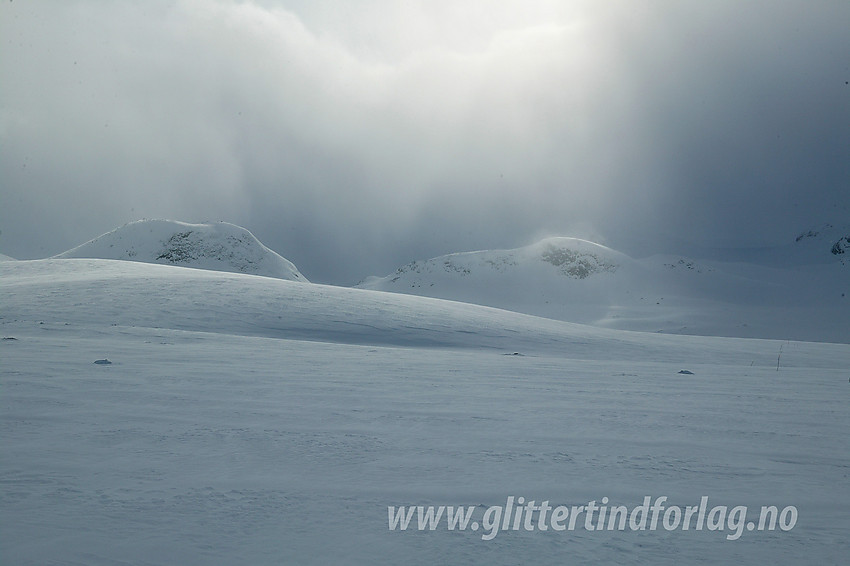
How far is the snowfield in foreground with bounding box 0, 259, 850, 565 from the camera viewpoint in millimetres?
3066

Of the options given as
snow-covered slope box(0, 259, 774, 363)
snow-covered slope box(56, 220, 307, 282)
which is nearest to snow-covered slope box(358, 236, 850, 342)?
snow-covered slope box(0, 259, 774, 363)

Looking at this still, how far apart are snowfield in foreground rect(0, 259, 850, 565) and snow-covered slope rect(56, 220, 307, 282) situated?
268ft

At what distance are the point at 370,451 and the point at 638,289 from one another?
56.4 m

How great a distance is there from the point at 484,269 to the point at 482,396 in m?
54.2

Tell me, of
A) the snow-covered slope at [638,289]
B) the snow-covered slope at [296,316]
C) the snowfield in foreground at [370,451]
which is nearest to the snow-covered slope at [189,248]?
the snow-covered slope at [638,289]

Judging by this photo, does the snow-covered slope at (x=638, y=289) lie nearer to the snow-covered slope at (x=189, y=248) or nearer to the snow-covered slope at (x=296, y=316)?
the snow-covered slope at (x=296, y=316)

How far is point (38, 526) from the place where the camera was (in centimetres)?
307

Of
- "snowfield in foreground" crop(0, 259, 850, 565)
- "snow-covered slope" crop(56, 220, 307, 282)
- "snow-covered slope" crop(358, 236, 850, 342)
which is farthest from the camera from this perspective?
"snow-covered slope" crop(56, 220, 307, 282)

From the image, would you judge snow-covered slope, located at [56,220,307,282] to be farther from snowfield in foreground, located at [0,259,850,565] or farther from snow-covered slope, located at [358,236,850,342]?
snowfield in foreground, located at [0,259,850,565]

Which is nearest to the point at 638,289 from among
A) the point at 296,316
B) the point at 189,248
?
the point at 296,316

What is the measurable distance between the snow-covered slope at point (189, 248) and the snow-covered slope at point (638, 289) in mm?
30696

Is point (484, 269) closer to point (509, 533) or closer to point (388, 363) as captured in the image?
point (388, 363)

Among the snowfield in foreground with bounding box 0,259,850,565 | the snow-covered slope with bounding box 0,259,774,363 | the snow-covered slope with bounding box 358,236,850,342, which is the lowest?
the snowfield in foreground with bounding box 0,259,850,565

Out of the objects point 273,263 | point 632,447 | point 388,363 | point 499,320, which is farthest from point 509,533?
point 273,263
